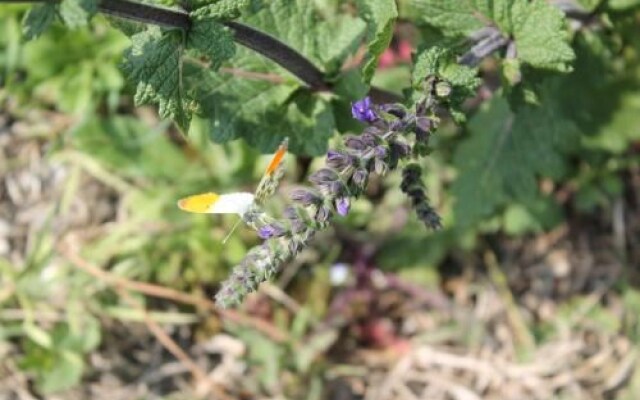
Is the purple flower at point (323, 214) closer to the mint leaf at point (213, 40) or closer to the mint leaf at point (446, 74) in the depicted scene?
the mint leaf at point (213, 40)

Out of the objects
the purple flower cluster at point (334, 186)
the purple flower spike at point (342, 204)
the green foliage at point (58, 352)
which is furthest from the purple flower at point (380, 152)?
the green foliage at point (58, 352)

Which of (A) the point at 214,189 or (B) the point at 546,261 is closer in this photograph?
(A) the point at 214,189

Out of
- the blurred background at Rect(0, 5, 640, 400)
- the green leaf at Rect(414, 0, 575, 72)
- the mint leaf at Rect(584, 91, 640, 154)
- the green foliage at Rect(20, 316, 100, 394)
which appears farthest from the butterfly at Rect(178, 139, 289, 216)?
the mint leaf at Rect(584, 91, 640, 154)

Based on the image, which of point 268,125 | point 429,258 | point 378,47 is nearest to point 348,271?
point 429,258

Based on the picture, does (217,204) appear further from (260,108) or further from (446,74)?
(446,74)

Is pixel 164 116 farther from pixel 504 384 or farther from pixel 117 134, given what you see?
pixel 504 384

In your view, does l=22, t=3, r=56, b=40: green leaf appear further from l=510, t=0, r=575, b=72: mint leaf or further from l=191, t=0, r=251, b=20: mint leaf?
l=510, t=0, r=575, b=72: mint leaf

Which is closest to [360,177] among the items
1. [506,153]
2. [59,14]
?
[59,14]
